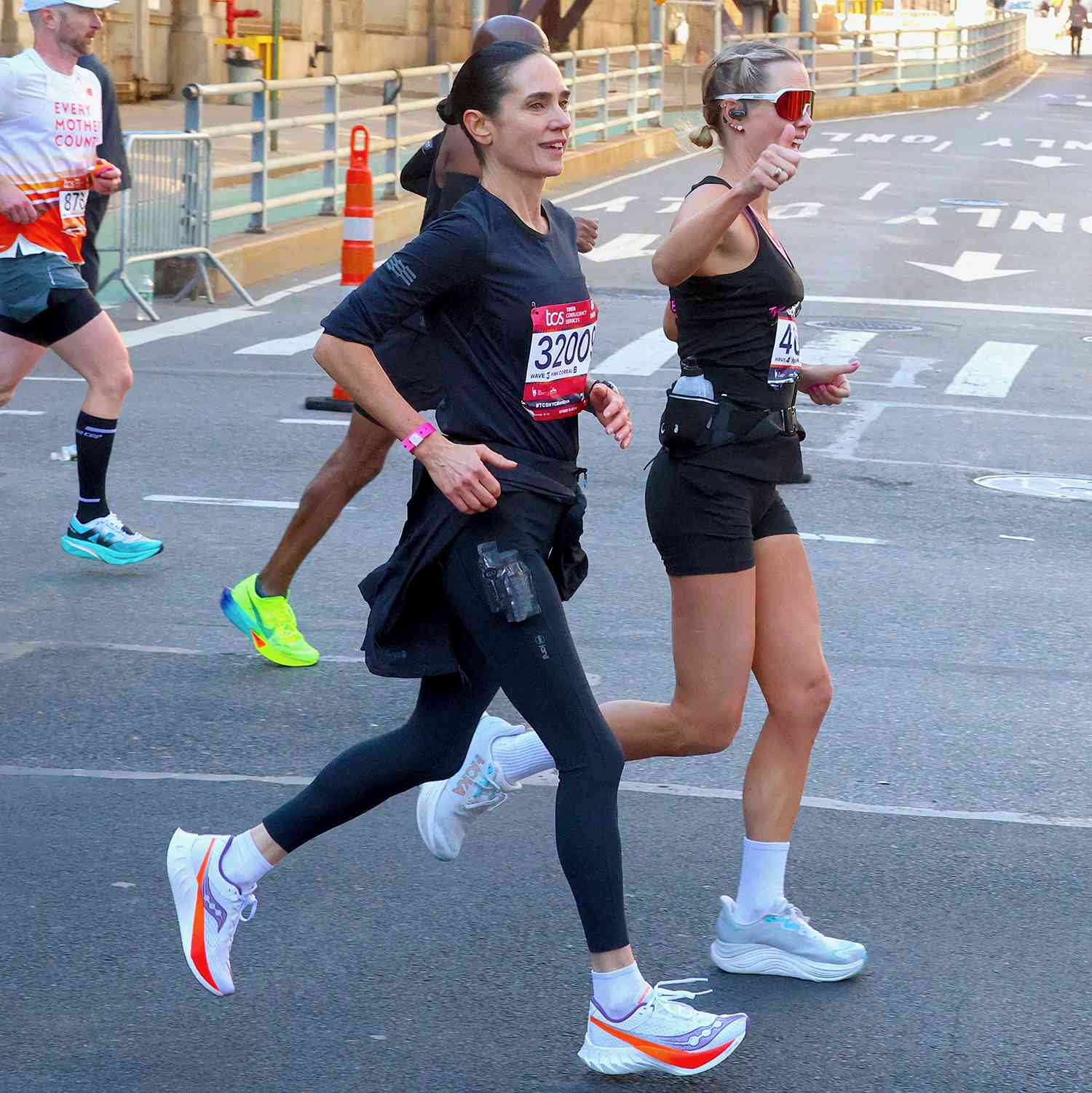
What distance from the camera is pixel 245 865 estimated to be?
152 inches

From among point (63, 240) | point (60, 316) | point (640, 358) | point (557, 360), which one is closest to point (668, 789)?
point (557, 360)

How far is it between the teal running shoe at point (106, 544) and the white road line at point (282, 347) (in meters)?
5.54

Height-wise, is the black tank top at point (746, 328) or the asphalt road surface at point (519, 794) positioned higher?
the black tank top at point (746, 328)

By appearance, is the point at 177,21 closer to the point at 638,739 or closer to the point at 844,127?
the point at 844,127

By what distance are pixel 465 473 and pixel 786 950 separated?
4.28 feet

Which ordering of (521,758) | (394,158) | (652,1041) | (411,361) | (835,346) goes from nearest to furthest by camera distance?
(652,1041)
(521,758)
(411,361)
(835,346)
(394,158)

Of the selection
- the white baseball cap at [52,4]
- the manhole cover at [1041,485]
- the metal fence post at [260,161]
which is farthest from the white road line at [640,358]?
the white baseball cap at [52,4]

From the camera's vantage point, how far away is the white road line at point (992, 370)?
12383 millimetres

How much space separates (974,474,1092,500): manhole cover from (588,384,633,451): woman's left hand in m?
6.06

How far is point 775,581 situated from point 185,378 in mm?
8358

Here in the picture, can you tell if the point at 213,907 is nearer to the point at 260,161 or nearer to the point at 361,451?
the point at 361,451

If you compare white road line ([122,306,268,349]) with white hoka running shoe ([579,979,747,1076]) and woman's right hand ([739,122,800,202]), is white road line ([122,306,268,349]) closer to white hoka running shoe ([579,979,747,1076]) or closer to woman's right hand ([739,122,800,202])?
woman's right hand ([739,122,800,202])

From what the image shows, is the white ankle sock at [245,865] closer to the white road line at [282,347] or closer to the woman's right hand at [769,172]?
the woman's right hand at [769,172]

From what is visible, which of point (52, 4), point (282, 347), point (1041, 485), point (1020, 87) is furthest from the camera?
point (1020, 87)
